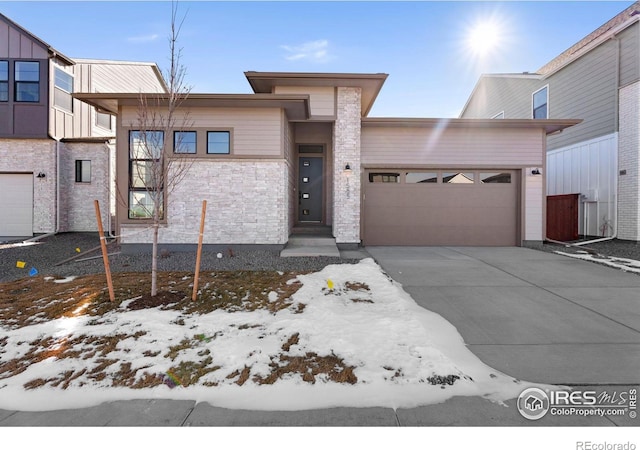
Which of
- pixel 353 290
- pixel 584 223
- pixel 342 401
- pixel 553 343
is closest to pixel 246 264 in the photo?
pixel 353 290

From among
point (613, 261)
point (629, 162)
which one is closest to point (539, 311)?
point (613, 261)

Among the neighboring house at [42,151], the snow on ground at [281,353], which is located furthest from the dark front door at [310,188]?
the snow on ground at [281,353]

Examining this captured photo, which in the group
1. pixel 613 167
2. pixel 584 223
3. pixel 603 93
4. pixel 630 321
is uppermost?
pixel 603 93

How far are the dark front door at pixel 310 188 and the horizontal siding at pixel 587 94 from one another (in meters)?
9.33

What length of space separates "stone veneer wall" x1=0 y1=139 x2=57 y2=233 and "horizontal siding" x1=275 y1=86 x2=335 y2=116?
29.2 ft

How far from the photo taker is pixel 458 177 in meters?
9.90

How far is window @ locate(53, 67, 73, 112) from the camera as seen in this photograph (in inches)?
462

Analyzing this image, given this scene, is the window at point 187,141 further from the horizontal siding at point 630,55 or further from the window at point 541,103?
the window at point 541,103

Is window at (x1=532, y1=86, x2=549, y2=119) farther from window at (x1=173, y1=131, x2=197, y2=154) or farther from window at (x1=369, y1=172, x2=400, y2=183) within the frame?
window at (x1=173, y1=131, x2=197, y2=154)

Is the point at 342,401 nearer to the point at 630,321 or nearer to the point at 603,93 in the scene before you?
the point at 630,321

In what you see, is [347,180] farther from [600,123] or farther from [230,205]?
[600,123]

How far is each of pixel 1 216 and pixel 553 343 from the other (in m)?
15.9

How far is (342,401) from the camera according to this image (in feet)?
7.66
